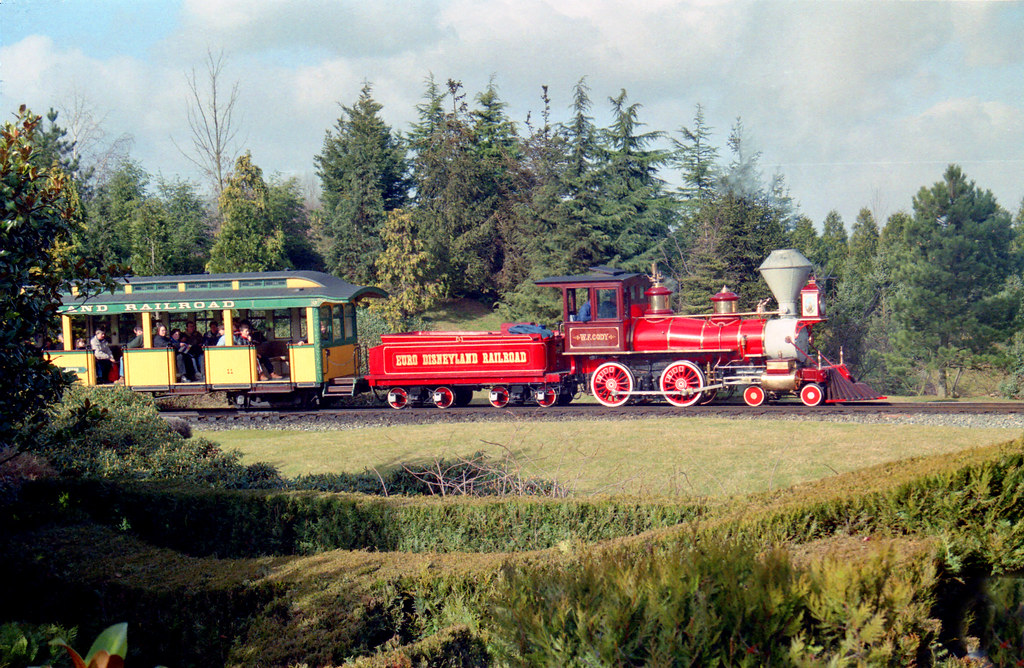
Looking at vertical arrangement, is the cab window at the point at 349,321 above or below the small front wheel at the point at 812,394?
above

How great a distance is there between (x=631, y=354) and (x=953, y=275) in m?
17.2

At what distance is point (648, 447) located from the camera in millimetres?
12281

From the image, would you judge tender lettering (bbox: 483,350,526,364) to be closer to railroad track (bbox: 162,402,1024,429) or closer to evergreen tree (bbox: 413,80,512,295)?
railroad track (bbox: 162,402,1024,429)

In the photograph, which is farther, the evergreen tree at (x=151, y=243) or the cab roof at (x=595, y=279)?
the evergreen tree at (x=151, y=243)

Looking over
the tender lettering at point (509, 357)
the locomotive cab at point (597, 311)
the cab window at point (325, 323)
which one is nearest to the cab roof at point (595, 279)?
the locomotive cab at point (597, 311)

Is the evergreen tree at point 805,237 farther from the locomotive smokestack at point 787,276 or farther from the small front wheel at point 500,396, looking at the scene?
the small front wheel at point 500,396

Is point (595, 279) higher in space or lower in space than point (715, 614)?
higher

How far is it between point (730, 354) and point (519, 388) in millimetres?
4897

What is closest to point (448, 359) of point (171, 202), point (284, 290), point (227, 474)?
point (284, 290)

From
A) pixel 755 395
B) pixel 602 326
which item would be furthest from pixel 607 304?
pixel 755 395

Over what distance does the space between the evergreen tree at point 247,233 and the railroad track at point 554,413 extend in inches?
641

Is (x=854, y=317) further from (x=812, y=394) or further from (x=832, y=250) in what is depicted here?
(x=812, y=394)

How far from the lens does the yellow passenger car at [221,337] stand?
17.3m

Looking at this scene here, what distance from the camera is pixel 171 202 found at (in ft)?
136
